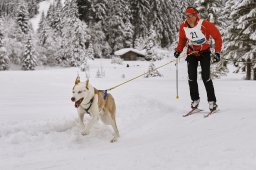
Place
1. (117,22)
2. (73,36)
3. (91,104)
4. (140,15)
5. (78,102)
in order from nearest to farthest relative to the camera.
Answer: (78,102)
(91,104)
(73,36)
(117,22)
(140,15)

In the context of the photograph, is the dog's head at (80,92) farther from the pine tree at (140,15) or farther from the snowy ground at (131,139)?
the pine tree at (140,15)

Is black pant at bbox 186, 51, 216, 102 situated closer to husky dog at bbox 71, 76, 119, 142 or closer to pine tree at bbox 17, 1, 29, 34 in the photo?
husky dog at bbox 71, 76, 119, 142

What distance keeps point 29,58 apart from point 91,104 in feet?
159

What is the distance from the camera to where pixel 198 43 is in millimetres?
7441

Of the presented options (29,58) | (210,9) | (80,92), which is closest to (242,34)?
(210,9)

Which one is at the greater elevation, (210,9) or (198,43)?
(210,9)

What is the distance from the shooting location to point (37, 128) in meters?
6.39

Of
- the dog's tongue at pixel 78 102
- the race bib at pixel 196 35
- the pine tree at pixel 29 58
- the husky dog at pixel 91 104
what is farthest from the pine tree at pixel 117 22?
the dog's tongue at pixel 78 102

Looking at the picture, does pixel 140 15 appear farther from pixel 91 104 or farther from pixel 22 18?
pixel 91 104

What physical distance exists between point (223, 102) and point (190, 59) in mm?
2783

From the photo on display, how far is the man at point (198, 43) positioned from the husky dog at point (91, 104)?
238 cm

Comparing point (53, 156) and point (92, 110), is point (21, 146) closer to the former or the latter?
point (53, 156)

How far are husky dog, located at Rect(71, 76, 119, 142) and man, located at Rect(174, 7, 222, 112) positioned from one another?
2383mm

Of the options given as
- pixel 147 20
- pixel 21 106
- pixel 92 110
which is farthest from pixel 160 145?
pixel 147 20
